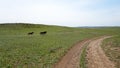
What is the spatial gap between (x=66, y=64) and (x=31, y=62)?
3.04 meters

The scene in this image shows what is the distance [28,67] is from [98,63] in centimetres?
560

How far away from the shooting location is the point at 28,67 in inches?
568

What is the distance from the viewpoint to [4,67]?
14.4 m

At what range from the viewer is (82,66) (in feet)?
46.8

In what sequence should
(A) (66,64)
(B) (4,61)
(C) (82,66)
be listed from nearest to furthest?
1. (C) (82,66)
2. (A) (66,64)
3. (B) (4,61)

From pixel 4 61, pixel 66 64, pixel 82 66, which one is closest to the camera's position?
pixel 82 66

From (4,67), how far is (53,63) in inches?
153

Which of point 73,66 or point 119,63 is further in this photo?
point 119,63

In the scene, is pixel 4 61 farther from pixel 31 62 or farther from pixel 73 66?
pixel 73 66

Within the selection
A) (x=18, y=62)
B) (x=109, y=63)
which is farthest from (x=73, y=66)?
(x=18, y=62)

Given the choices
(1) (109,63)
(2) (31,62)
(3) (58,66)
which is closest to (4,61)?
(2) (31,62)

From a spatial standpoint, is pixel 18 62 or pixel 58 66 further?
pixel 18 62

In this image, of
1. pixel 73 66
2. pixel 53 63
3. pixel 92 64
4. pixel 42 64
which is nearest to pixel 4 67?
pixel 42 64

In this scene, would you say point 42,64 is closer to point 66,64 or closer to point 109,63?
point 66,64
